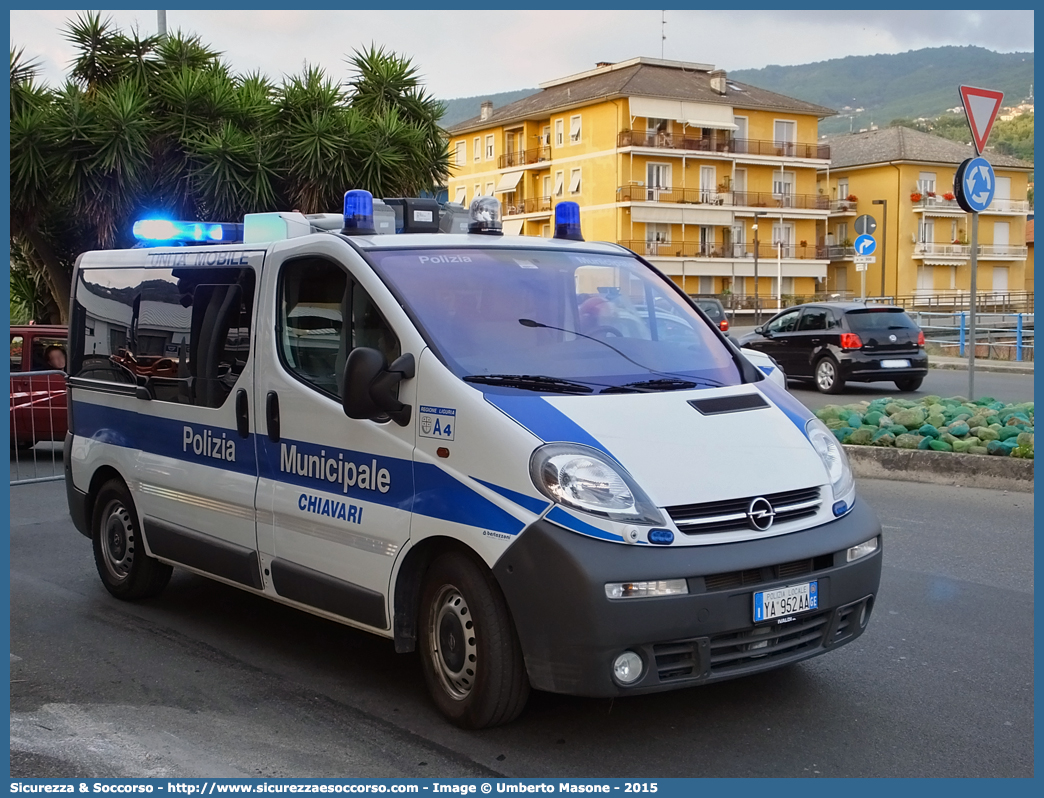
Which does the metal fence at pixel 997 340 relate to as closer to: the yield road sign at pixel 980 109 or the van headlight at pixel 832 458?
the yield road sign at pixel 980 109

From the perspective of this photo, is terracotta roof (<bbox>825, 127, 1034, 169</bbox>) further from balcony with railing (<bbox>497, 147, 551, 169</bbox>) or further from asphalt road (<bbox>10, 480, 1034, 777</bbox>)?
asphalt road (<bbox>10, 480, 1034, 777</bbox>)

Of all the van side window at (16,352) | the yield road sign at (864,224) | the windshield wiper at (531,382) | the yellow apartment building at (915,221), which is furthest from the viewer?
the yellow apartment building at (915,221)

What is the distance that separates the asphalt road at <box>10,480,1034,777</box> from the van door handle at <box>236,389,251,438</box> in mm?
1061

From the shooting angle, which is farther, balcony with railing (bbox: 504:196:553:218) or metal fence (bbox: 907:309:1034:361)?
balcony with railing (bbox: 504:196:553:218)

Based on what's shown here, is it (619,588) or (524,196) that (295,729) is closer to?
(619,588)

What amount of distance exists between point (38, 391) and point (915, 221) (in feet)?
250

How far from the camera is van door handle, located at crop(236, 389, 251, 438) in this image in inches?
220

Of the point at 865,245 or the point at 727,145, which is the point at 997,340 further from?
the point at 727,145

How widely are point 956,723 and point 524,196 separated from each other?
73146 mm

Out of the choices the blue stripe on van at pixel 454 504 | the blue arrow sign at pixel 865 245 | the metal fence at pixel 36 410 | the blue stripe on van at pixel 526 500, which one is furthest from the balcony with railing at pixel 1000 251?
the blue stripe on van at pixel 526 500

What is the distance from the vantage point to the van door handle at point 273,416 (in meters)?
5.41

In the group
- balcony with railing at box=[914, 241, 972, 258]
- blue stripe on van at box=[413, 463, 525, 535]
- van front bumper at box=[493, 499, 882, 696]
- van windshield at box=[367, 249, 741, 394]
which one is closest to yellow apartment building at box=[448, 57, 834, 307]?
balcony with railing at box=[914, 241, 972, 258]

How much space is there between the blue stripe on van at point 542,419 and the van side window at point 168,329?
175cm

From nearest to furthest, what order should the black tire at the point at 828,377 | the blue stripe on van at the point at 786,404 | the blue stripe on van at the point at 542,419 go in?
1. the blue stripe on van at the point at 542,419
2. the blue stripe on van at the point at 786,404
3. the black tire at the point at 828,377
